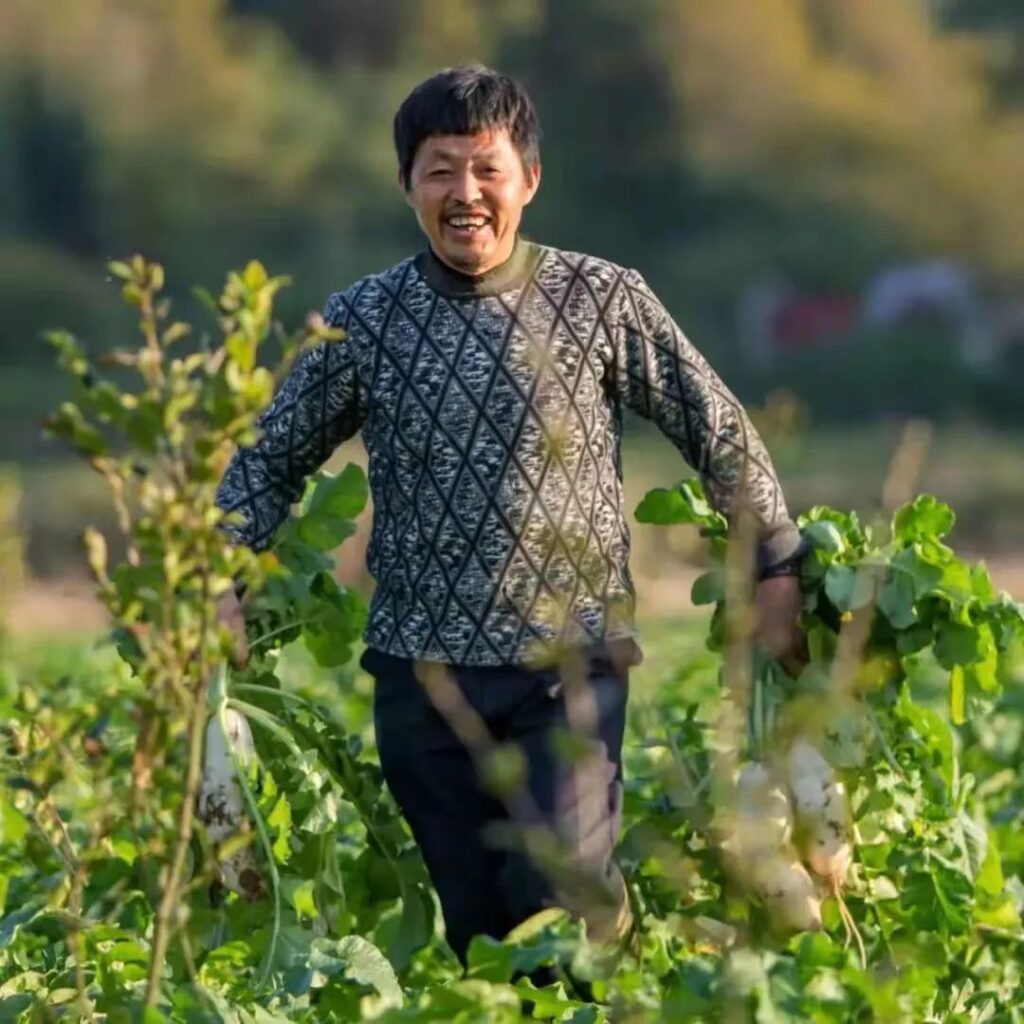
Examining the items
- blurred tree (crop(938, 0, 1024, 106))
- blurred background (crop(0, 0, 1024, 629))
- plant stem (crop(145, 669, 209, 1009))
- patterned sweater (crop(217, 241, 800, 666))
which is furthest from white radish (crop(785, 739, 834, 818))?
blurred tree (crop(938, 0, 1024, 106))

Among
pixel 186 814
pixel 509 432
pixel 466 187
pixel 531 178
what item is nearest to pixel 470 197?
pixel 466 187

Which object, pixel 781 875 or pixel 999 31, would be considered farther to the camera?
pixel 999 31

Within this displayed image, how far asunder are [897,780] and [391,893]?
0.69 metres

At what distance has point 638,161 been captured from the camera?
22.1 metres

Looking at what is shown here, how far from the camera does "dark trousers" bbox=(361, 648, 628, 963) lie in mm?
3141

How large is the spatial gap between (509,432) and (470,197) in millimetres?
294

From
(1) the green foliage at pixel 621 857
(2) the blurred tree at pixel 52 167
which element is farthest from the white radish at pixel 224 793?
(2) the blurred tree at pixel 52 167

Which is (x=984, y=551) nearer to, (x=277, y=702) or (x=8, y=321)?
(x=8, y=321)

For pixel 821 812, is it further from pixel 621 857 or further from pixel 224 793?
pixel 224 793

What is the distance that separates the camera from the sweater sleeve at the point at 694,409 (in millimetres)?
3189

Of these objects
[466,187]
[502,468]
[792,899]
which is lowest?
[792,899]

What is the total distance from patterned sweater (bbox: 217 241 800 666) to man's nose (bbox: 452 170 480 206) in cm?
9

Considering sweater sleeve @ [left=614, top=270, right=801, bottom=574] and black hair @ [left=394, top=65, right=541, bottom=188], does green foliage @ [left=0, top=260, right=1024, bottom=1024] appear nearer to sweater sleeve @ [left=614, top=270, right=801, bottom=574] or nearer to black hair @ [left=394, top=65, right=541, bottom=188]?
sweater sleeve @ [left=614, top=270, right=801, bottom=574]

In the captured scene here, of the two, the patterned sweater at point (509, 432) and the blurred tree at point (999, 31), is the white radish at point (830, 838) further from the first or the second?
the blurred tree at point (999, 31)
